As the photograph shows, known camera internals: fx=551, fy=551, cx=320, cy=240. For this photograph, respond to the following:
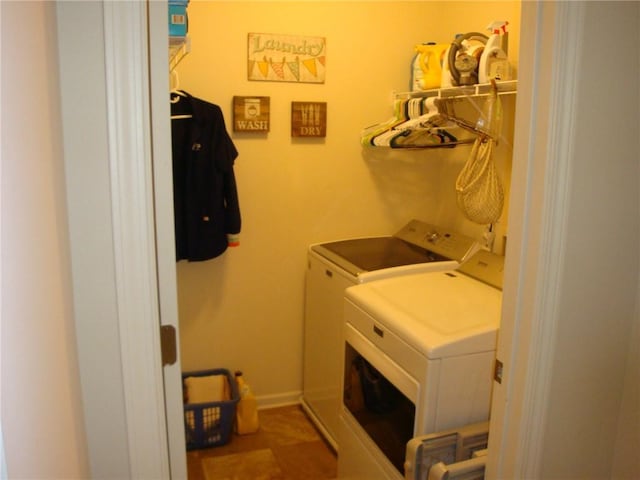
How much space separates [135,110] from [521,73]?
31.2 inches

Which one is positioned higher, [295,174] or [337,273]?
[295,174]

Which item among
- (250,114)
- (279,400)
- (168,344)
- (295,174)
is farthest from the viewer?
(279,400)

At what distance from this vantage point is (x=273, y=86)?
2.74m

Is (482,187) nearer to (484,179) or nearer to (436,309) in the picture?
(484,179)

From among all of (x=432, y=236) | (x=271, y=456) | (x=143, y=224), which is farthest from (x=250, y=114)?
(x=143, y=224)

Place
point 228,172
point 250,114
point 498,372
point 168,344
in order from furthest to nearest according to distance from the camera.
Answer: point 250,114 → point 228,172 → point 498,372 → point 168,344

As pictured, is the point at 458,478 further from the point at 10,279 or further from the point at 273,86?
the point at 273,86

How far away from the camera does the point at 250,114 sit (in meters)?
2.71

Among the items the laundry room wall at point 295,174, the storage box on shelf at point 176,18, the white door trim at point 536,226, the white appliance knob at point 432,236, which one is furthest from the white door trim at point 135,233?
the white appliance knob at point 432,236

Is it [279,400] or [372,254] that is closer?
[372,254]

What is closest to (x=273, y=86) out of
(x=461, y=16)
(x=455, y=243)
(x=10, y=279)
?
(x=461, y=16)

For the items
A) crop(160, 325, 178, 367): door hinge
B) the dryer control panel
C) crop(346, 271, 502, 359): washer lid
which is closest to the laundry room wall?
the dryer control panel

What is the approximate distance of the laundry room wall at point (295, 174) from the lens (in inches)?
105

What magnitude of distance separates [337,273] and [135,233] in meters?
1.58
